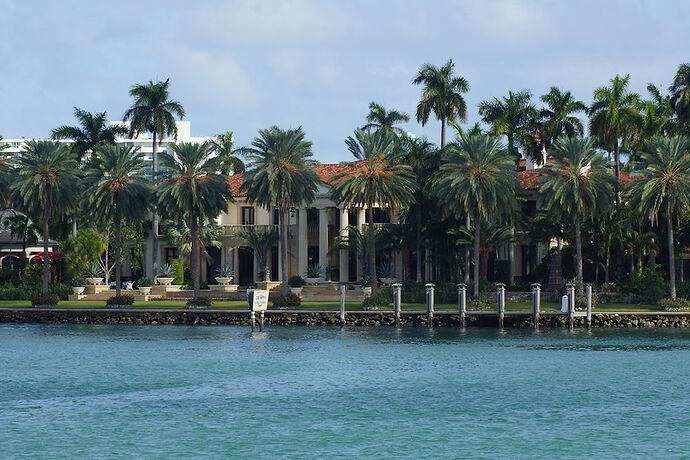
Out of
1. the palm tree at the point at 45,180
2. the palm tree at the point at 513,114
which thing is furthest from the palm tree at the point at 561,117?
the palm tree at the point at 45,180

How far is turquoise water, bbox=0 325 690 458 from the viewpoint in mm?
27484

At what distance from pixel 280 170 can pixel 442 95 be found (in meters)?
17.1

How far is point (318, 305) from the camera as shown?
6888cm

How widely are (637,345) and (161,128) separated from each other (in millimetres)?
49466

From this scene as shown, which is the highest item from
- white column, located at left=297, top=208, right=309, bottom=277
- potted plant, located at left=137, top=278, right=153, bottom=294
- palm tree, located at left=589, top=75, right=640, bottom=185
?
palm tree, located at left=589, top=75, right=640, bottom=185

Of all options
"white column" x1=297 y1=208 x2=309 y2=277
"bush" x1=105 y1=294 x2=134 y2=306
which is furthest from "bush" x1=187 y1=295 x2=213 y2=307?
"white column" x1=297 y1=208 x2=309 y2=277

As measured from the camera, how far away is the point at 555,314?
194 ft

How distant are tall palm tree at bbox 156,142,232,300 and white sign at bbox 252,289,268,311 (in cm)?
1082

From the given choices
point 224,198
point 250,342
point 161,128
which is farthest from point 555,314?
point 161,128

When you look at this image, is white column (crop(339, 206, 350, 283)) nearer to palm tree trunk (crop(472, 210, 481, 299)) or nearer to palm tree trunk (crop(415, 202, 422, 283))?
palm tree trunk (crop(415, 202, 422, 283))

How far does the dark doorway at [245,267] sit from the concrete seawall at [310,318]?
72.0ft

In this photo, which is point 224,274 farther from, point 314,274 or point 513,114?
point 513,114

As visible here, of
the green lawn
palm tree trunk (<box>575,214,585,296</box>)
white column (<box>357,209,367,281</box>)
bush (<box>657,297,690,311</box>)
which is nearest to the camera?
bush (<box>657,297,690,311</box>)

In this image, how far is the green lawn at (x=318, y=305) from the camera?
63875 millimetres
